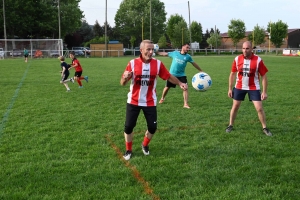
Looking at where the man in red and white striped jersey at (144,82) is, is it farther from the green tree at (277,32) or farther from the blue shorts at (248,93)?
the green tree at (277,32)

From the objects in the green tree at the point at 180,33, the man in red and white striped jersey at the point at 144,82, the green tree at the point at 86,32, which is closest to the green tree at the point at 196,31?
the green tree at the point at 180,33

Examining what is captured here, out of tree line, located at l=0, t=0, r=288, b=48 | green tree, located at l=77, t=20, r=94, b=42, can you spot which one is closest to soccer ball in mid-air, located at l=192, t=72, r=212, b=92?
tree line, located at l=0, t=0, r=288, b=48

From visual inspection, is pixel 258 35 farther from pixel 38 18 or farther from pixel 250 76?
pixel 250 76

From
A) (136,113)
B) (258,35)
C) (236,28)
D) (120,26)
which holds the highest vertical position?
(120,26)

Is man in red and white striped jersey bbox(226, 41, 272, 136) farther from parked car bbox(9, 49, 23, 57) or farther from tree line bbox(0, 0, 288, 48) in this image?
tree line bbox(0, 0, 288, 48)

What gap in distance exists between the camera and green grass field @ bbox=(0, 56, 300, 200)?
4262mm

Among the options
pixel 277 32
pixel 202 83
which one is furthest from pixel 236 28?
pixel 202 83

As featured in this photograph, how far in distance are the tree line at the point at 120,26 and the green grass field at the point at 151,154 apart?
4234 centimetres

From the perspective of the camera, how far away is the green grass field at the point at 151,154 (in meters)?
4.26

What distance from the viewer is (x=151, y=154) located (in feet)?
18.5

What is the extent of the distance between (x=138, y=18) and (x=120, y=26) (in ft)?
18.2

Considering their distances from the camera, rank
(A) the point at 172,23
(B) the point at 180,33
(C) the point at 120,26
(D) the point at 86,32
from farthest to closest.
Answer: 1. (D) the point at 86,32
2. (C) the point at 120,26
3. (A) the point at 172,23
4. (B) the point at 180,33

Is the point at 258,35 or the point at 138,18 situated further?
the point at 138,18

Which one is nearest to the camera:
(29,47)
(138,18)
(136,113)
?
(136,113)
